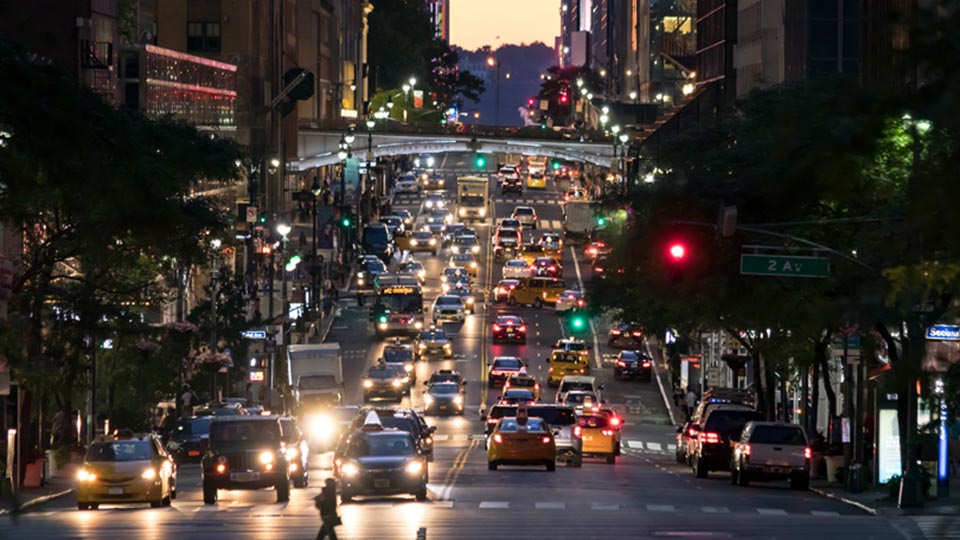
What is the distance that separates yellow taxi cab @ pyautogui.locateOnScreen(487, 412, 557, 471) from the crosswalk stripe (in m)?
11.0

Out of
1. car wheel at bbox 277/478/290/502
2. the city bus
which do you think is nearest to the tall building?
the city bus

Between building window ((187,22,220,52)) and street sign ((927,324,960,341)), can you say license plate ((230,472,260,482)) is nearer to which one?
street sign ((927,324,960,341))

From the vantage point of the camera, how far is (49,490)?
41312 millimetres

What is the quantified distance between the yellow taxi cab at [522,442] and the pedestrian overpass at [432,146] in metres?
105

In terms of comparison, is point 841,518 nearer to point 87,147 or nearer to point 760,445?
point 760,445

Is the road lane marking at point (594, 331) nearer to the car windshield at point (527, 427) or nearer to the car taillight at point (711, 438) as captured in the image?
the car taillight at point (711, 438)

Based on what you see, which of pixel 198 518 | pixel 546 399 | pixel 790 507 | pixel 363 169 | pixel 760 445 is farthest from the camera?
pixel 363 169

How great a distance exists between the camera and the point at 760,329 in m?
52.7

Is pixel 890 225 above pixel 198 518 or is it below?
above

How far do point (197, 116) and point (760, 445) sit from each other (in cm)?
7292

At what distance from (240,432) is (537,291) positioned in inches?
2887

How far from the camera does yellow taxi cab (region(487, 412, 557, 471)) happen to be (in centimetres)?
4438

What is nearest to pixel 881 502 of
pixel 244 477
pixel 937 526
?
pixel 937 526

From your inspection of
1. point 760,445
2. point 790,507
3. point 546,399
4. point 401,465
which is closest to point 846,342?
point 760,445
